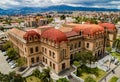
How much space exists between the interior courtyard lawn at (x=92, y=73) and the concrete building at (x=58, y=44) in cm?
659

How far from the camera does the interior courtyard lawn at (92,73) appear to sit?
5188 centimetres

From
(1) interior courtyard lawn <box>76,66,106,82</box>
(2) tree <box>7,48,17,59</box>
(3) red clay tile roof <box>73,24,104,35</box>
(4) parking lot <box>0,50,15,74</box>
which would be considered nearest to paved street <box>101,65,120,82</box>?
(1) interior courtyard lawn <box>76,66,106,82</box>

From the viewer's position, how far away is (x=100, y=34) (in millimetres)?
66125

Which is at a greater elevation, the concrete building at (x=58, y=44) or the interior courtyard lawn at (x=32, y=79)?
the concrete building at (x=58, y=44)

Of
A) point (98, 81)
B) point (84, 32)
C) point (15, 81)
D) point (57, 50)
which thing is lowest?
point (98, 81)

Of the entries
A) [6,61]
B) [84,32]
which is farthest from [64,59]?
[6,61]

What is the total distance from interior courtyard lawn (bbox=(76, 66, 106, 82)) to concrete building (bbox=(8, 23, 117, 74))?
6592 millimetres

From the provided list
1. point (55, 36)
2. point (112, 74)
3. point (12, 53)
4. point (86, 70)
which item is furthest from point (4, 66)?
point (112, 74)

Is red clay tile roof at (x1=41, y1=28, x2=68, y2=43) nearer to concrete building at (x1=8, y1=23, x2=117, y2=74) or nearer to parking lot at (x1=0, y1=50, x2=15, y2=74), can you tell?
concrete building at (x1=8, y1=23, x2=117, y2=74)

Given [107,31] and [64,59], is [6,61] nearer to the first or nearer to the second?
[64,59]

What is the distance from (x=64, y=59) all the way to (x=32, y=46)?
527 inches

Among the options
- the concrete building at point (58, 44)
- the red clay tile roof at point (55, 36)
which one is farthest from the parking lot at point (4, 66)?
the red clay tile roof at point (55, 36)

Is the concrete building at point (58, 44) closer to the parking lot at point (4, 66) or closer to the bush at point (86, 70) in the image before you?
the bush at point (86, 70)

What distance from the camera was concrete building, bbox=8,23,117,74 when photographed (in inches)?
2039
